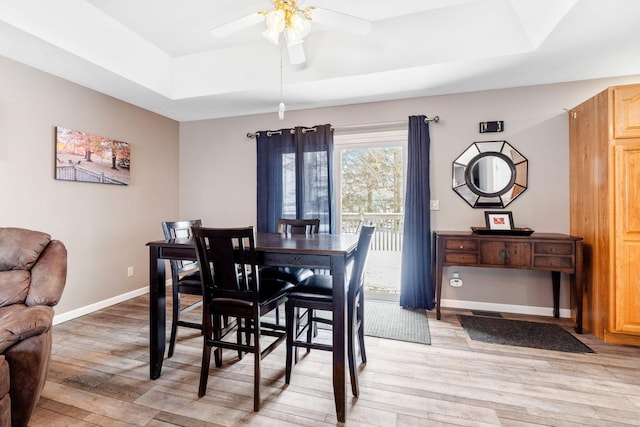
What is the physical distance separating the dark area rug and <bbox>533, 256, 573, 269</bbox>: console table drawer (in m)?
1.16

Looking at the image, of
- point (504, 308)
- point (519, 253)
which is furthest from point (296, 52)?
point (504, 308)

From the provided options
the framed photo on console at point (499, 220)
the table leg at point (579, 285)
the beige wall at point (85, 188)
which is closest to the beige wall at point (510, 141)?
the framed photo on console at point (499, 220)

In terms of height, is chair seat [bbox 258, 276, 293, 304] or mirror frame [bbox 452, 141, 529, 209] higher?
mirror frame [bbox 452, 141, 529, 209]

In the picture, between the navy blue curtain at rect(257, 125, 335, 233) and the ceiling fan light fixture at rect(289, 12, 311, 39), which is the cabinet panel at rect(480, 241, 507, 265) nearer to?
the navy blue curtain at rect(257, 125, 335, 233)

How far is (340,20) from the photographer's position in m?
1.95

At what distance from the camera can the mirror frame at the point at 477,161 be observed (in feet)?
10.1

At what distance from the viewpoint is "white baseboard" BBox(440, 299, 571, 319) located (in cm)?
303

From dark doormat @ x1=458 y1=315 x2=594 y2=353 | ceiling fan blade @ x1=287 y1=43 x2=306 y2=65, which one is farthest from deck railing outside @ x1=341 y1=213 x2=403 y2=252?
ceiling fan blade @ x1=287 y1=43 x2=306 y2=65

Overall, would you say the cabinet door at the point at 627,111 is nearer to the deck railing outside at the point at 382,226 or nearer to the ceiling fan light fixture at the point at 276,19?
the deck railing outside at the point at 382,226

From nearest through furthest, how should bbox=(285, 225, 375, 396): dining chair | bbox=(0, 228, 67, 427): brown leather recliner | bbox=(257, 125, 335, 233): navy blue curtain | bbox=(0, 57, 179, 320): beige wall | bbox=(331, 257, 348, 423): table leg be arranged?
bbox=(0, 228, 67, 427): brown leather recliner < bbox=(331, 257, 348, 423): table leg < bbox=(285, 225, 375, 396): dining chair < bbox=(0, 57, 179, 320): beige wall < bbox=(257, 125, 335, 233): navy blue curtain

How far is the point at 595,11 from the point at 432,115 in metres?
1.49

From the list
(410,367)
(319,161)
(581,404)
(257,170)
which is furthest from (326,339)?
(257,170)

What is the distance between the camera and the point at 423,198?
322 centimetres

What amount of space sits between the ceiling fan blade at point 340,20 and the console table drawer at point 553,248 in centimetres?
241
